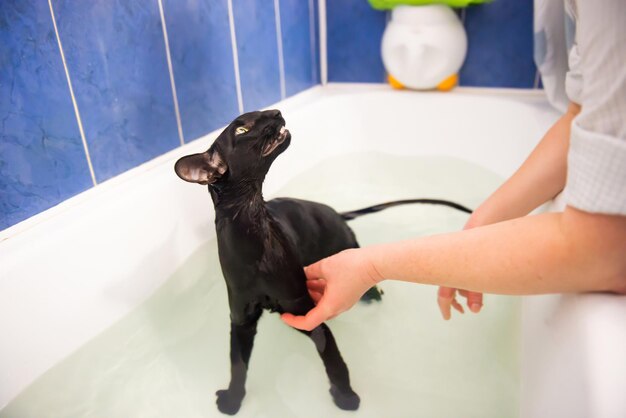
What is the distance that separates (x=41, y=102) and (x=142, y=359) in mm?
414

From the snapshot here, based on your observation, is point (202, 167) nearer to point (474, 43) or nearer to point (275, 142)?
point (275, 142)

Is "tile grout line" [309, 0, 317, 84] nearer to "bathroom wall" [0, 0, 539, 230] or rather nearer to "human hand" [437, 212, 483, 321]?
"bathroom wall" [0, 0, 539, 230]

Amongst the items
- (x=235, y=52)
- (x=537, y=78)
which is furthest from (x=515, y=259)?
(x=537, y=78)

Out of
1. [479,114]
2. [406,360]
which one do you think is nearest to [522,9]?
[479,114]

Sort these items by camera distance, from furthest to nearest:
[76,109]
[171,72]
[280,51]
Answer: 1. [280,51]
2. [171,72]
3. [76,109]

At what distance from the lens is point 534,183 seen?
0.65 meters

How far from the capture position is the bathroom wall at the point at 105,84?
2.06ft

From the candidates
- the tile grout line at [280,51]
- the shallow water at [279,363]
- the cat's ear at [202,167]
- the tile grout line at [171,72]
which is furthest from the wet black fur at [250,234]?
the tile grout line at [280,51]

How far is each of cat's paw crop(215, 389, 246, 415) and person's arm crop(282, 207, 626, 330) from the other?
21 cm

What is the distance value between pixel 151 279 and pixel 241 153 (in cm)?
41

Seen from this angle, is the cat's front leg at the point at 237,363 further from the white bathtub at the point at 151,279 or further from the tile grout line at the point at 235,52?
the tile grout line at the point at 235,52

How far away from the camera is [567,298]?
44cm

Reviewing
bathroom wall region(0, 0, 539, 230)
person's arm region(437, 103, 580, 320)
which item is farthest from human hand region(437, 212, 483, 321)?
bathroom wall region(0, 0, 539, 230)

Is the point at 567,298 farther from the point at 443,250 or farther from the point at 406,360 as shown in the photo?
the point at 406,360
